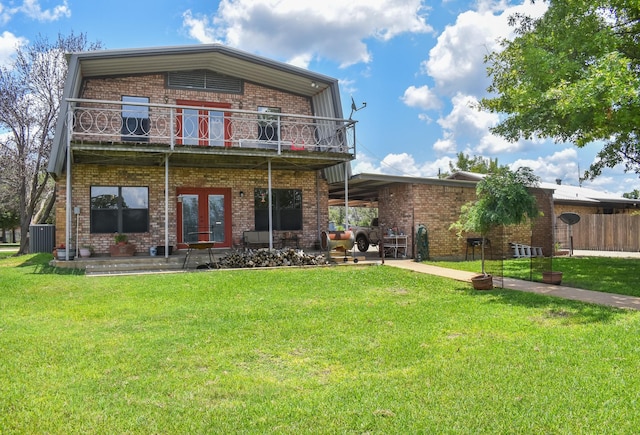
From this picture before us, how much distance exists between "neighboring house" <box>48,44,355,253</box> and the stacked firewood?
110cm

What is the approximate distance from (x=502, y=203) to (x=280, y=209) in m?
8.64

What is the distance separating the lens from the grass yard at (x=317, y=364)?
3592 mm

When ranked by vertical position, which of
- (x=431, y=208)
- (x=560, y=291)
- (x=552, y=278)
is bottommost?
(x=560, y=291)

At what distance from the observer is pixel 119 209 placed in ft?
48.2

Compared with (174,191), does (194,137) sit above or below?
above

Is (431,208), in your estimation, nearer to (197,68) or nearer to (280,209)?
(280,209)

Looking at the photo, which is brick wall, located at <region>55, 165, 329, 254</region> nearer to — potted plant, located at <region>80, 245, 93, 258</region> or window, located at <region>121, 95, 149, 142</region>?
potted plant, located at <region>80, 245, 93, 258</region>

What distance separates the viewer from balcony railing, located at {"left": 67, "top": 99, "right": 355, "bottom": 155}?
47.3 ft

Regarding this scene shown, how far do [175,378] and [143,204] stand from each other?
37.5 feet

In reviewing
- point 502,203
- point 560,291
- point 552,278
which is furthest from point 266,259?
point 560,291

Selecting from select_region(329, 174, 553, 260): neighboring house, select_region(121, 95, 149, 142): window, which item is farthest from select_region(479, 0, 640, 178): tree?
select_region(121, 95, 149, 142): window

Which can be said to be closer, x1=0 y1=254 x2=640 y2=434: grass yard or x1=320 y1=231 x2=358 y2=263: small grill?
x1=0 y1=254 x2=640 y2=434: grass yard

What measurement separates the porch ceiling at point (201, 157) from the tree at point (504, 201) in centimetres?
592

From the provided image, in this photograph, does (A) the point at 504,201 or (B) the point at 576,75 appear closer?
(A) the point at 504,201
